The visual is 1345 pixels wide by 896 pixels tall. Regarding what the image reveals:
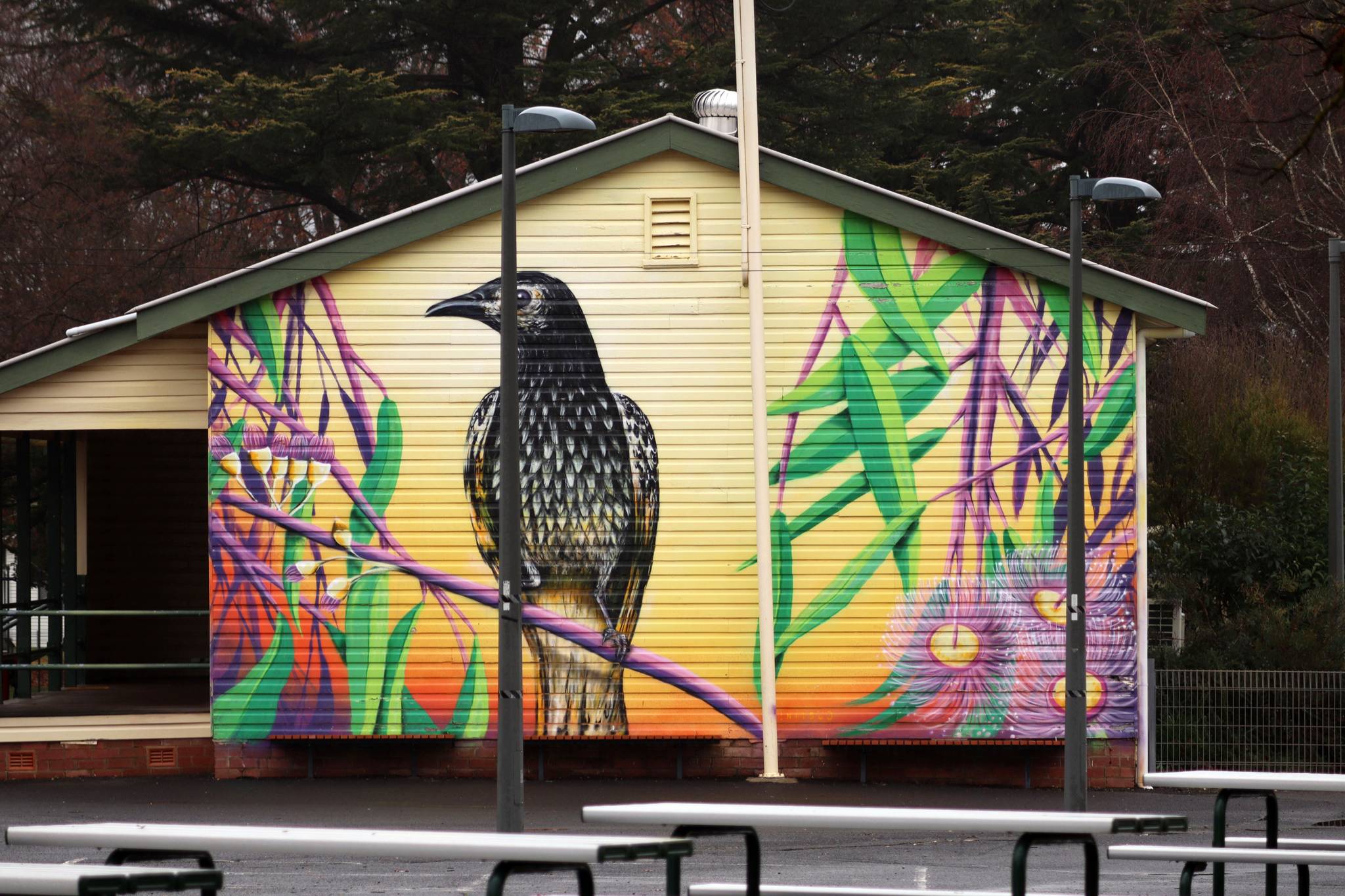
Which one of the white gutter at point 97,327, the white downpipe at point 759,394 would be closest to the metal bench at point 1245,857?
the white downpipe at point 759,394

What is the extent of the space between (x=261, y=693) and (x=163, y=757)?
4.97 ft

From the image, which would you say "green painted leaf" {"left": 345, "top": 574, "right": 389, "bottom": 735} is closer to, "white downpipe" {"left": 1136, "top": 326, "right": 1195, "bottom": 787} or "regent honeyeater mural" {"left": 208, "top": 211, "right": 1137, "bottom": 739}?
"regent honeyeater mural" {"left": 208, "top": 211, "right": 1137, "bottom": 739}

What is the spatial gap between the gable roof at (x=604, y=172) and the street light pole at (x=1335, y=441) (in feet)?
22.7

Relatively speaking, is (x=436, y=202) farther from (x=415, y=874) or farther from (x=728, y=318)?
(x=415, y=874)

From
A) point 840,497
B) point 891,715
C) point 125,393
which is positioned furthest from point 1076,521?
point 125,393

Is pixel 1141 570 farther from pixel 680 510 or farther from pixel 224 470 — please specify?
pixel 224 470

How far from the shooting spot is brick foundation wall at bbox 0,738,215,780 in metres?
17.2

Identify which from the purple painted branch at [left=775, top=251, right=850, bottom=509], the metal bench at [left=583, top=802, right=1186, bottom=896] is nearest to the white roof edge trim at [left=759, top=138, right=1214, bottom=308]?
the purple painted branch at [left=775, top=251, right=850, bottom=509]

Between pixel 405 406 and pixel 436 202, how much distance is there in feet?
6.86

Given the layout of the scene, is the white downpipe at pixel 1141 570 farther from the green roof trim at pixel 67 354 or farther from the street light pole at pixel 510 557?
the green roof trim at pixel 67 354

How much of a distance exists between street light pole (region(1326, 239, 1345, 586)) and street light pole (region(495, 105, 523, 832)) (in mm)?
12770

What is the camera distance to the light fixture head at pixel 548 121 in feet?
43.8

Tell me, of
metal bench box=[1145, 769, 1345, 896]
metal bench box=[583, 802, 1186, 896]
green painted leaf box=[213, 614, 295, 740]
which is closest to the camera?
metal bench box=[583, 802, 1186, 896]

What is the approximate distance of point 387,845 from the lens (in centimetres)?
679
